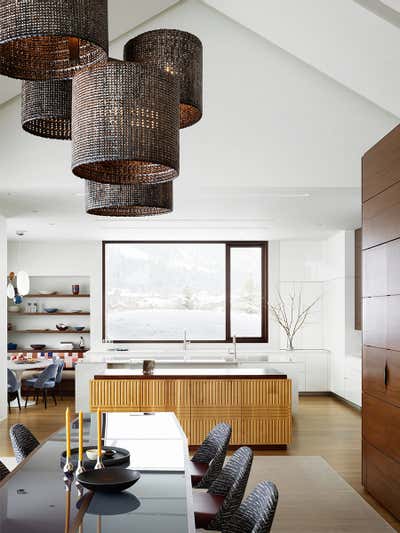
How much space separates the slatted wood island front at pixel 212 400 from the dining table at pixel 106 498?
2.68m

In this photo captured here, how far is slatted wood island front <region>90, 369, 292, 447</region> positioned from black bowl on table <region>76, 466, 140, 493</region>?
11.7ft

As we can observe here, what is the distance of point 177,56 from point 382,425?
10.5ft

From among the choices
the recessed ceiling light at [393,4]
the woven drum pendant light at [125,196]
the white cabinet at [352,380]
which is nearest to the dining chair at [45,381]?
the white cabinet at [352,380]

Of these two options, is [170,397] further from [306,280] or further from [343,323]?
[306,280]

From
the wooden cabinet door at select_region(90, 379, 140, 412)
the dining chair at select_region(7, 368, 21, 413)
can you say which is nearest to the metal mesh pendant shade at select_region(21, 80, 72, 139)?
the wooden cabinet door at select_region(90, 379, 140, 412)

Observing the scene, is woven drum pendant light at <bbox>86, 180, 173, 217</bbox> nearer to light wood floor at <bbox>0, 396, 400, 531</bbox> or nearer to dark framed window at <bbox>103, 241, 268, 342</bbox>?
light wood floor at <bbox>0, 396, 400, 531</bbox>

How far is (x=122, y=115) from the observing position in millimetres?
2096

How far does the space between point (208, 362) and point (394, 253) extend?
4453 millimetres

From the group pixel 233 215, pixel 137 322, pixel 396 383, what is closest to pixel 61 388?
pixel 137 322

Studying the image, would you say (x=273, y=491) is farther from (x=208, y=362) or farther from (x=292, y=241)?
(x=292, y=241)

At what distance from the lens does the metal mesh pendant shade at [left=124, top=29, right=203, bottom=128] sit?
8.84 ft

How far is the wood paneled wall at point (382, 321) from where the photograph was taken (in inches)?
177

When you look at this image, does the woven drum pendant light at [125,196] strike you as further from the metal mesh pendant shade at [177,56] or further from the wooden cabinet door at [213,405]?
the wooden cabinet door at [213,405]

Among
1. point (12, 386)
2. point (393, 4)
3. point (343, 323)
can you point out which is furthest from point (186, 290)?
point (393, 4)
